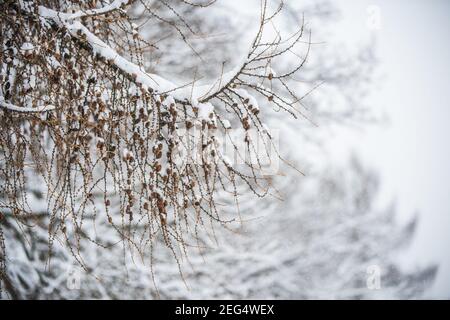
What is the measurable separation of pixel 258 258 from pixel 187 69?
3.75 metres

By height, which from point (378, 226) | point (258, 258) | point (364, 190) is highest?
point (364, 190)

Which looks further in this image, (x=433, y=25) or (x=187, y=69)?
(x=433, y=25)

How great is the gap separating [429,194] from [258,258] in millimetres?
6308

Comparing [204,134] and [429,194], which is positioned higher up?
[429,194]

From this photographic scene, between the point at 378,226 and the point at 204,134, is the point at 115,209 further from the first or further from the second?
the point at 378,226

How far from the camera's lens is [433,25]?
30.0 feet

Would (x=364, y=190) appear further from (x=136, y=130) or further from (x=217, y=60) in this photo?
(x=136, y=130)

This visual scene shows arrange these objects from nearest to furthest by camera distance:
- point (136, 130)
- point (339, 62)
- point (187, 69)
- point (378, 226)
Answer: point (136, 130) < point (187, 69) < point (339, 62) < point (378, 226)
